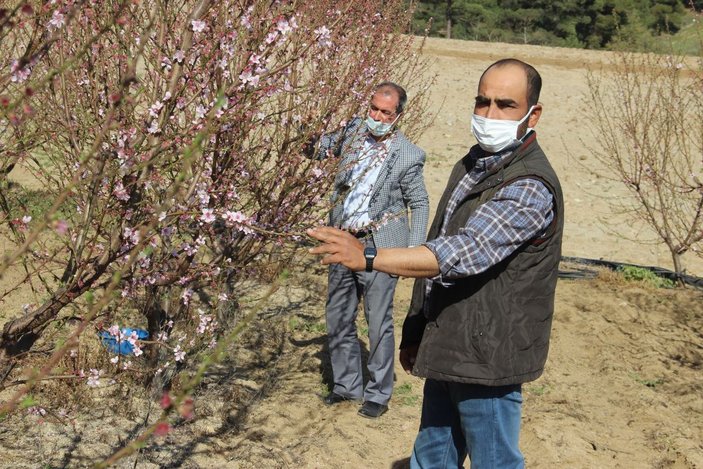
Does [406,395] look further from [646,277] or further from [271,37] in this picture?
[646,277]

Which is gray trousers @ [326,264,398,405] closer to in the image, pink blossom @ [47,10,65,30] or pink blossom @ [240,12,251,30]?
pink blossom @ [240,12,251,30]

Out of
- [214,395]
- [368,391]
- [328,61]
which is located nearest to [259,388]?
[214,395]

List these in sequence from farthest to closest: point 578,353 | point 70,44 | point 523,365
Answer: point 578,353
point 70,44
point 523,365

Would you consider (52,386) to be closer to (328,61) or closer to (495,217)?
(328,61)

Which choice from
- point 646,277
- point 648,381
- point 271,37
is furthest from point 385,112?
point 646,277

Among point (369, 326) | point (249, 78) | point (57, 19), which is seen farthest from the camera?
point (369, 326)

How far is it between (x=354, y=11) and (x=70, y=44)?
3742 millimetres

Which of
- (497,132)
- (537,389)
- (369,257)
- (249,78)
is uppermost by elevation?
(249,78)

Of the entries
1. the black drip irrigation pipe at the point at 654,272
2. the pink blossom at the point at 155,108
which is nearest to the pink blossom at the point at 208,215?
the pink blossom at the point at 155,108

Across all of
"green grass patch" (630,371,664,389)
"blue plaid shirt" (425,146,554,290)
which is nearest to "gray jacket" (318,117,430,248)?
"blue plaid shirt" (425,146,554,290)

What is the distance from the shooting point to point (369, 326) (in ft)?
16.8

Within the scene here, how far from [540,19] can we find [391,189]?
30631 millimetres

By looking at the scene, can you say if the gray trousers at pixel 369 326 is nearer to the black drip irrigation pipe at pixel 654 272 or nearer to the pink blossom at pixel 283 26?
the pink blossom at pixel 283 26

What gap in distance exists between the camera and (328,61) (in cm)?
538
